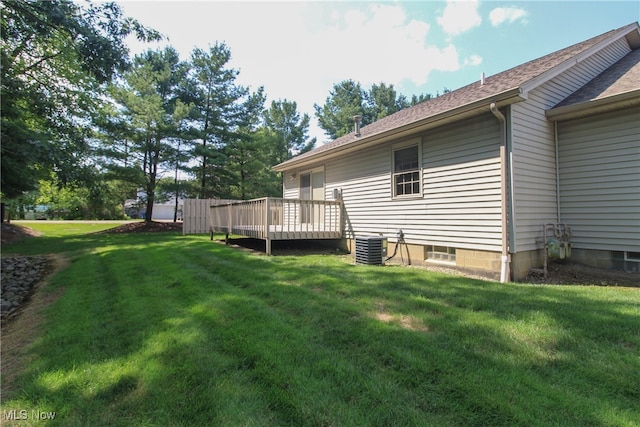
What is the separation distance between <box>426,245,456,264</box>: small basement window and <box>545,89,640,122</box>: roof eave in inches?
129

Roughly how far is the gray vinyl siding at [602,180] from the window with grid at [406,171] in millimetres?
2777

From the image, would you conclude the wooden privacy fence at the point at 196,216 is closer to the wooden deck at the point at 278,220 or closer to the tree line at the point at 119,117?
the tree line at the point at 119,117

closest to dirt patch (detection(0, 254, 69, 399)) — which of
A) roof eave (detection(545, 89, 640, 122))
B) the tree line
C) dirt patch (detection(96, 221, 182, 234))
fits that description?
the tree line

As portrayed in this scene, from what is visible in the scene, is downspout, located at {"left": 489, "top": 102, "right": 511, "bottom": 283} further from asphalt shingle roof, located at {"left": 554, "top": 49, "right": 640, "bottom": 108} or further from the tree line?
the tree line

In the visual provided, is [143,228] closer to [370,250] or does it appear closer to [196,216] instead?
[196,216]

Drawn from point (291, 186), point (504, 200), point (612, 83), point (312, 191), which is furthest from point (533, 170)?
point (291, 186)

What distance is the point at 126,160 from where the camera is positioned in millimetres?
17656

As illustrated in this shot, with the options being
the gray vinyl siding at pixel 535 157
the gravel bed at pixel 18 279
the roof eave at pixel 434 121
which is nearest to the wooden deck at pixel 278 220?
the roof eave at pixel 434 121

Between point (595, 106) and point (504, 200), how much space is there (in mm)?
2427

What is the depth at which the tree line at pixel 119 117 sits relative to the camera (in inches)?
309

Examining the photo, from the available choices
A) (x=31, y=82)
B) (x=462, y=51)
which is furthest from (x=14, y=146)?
(x=462, y=51)

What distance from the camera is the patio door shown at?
9.24 m

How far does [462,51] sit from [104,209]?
3252 cm

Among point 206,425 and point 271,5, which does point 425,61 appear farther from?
point 206,425
